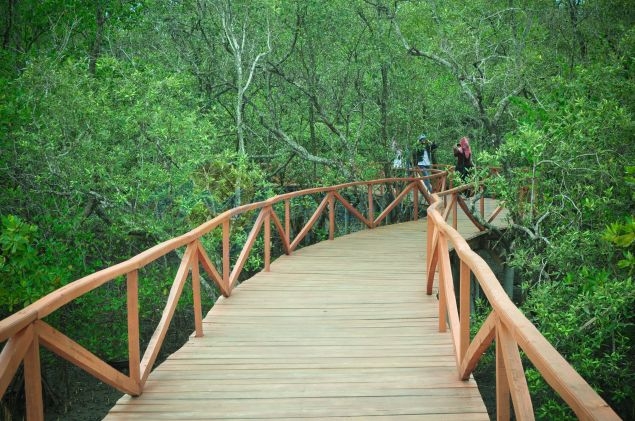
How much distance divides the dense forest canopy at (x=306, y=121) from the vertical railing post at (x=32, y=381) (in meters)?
4.15

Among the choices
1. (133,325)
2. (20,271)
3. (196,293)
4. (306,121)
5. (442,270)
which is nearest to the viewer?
(133,325)

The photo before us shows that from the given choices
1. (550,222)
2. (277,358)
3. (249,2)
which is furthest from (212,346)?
(249,2)

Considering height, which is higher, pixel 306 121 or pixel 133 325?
pixel 306 121

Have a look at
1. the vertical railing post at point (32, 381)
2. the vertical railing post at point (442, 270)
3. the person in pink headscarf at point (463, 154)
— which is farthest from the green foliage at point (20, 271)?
the person in pink headscarf at point (463, 154)

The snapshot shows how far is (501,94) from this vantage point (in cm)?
1592

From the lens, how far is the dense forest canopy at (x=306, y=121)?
812 cm

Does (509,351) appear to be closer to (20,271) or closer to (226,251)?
(226,251)

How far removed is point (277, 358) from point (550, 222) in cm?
595

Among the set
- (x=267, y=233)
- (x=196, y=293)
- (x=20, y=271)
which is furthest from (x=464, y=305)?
(x=20, y=271)

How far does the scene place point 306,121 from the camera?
1616 centimetres

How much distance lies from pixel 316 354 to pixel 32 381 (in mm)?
2583

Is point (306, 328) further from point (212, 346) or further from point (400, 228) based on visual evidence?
point (400, 228)

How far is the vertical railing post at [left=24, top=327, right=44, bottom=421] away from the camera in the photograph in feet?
9.23

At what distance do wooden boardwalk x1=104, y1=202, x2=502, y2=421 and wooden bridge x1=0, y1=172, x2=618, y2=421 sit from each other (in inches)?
0.5
